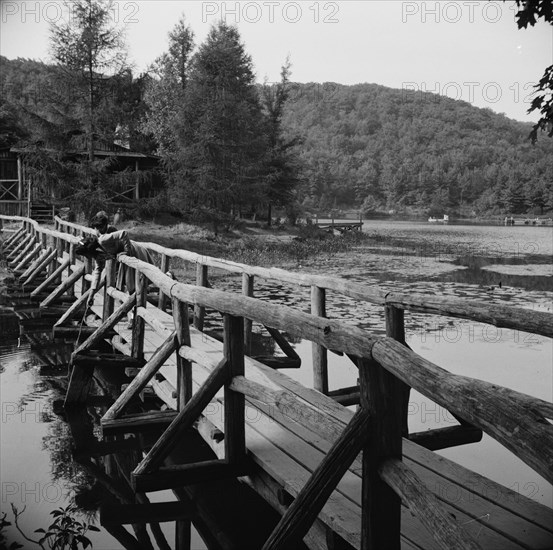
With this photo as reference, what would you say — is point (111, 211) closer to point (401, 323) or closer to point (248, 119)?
point (248, 119)

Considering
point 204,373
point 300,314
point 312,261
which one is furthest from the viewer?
point 312,261

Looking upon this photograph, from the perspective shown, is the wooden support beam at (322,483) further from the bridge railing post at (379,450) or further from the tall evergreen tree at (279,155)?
the tall evergreen tree at (279,155)

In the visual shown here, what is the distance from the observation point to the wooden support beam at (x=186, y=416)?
4.60m

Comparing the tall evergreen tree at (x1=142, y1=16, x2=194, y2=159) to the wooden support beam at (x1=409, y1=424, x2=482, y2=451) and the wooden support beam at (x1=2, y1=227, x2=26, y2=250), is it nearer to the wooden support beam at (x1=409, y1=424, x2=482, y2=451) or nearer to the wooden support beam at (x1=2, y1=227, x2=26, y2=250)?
the wooden support beam at (x1=2, y1=227, x2=26, y2=250)

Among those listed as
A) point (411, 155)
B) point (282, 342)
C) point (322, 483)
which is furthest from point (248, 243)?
point (411, 155)

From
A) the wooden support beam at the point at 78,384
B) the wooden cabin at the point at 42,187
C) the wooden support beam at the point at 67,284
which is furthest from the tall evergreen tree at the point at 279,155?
the wooden support beam at the point at 78,384

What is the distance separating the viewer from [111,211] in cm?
2911

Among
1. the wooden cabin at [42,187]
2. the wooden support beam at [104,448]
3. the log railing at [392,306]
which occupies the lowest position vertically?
the wooden support beam at [104,448]

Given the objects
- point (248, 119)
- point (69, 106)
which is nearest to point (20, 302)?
point (69, 106)

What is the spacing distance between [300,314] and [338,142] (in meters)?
138

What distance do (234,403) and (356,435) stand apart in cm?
182

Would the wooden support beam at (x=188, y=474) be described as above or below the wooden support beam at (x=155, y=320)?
below

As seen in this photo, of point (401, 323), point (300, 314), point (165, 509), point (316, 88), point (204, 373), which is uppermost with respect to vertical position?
point (316, 88)

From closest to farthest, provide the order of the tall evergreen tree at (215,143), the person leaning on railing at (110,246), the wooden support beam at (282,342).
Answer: the wooden support beam at (282,342), the person leaning on railing at (110,246), the tall evergreen tree at (215,143)
